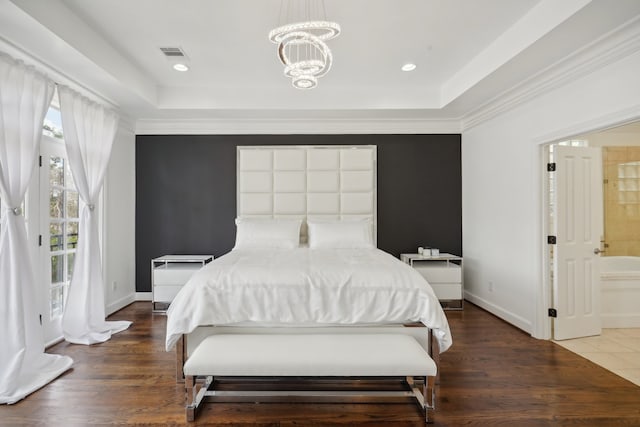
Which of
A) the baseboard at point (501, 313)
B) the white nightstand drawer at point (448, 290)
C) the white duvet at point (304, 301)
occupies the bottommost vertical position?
the baseboard at point (501, 313)

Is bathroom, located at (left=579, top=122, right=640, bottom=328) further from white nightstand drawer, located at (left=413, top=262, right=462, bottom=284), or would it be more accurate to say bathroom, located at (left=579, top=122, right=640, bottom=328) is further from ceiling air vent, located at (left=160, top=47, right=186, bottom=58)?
ceiling air vent, located at (left=160, top=47, right=186, bottom=58)

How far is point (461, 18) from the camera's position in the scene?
8.68 ft

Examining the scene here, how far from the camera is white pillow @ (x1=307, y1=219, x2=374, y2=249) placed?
3.98 metres

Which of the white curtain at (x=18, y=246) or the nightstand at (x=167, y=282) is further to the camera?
the nightstand at (x=167, y=282)

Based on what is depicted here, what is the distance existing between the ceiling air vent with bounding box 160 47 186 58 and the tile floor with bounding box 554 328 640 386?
14.9 ft

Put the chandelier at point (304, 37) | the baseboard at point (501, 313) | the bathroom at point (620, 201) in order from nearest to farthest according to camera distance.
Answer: the chandelier at point (304, 37)
the baseboard at point (501, 313)
the bathroom at point (620, 201)

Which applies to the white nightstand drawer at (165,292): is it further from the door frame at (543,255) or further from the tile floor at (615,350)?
the tile floor at (615,350)

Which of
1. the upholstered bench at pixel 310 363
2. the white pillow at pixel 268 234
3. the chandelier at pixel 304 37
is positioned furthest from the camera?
the white pillow at pixel 268 234

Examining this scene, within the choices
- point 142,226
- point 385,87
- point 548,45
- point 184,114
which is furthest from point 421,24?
point 142,226

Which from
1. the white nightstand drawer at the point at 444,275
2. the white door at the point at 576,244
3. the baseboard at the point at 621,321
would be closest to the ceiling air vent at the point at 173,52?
the white nightstand drawer at the point at 444,275

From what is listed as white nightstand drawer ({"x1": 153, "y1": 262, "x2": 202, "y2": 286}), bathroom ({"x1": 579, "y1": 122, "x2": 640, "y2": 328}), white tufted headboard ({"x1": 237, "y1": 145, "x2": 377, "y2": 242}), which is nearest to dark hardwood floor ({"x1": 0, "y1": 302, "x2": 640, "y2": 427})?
white nightstand drawer ({"x1": 153, "y1": 262, "x2": 202, "y2": 286})

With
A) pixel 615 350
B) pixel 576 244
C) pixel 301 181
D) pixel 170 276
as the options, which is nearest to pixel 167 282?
pixel 170 276

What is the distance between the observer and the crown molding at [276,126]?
14.9ft

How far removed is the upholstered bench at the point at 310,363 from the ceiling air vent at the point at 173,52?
2.66 meters
